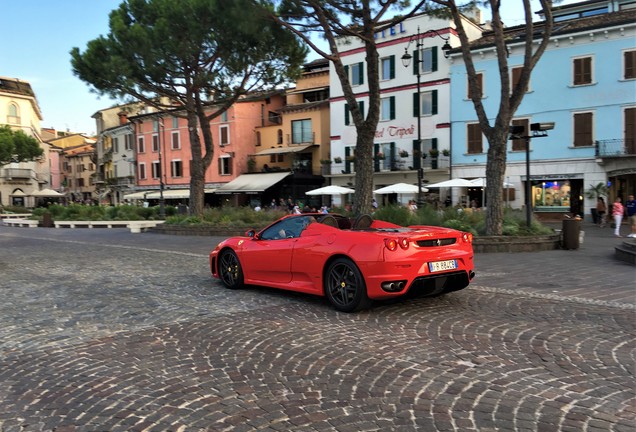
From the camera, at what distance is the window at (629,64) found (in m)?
26.9

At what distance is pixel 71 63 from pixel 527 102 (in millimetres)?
26229

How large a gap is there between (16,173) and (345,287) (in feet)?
243

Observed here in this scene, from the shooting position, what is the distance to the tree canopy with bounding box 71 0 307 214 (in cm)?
A: 2152

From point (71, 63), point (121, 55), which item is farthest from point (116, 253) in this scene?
point (71, 63)

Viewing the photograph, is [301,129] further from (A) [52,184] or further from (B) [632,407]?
(A) [52,184]

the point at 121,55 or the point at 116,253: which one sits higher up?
the point at 121,55

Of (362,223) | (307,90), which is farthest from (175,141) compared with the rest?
(362,223)

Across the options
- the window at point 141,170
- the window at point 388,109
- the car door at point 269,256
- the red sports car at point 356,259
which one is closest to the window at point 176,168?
the window at point 141,170

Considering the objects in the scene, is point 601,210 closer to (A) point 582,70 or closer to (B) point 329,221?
(A) point 582,70

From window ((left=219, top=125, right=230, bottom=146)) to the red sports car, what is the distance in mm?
38995

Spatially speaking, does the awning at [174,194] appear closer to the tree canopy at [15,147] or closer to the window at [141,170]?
the window at [141,170]

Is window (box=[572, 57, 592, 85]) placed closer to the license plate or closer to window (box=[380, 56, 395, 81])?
window (box=[380, 56, 395, 81])

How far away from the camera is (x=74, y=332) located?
5340 mm

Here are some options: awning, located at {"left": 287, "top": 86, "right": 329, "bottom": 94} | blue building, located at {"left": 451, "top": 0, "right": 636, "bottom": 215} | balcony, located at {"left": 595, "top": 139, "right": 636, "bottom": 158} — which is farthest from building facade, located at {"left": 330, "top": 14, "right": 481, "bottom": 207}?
balcony, located at {"left": 595, "top": 139, "right": 636, "bottom": 158}
